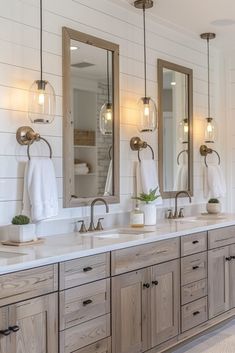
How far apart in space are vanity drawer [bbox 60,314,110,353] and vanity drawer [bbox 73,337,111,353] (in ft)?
0.07

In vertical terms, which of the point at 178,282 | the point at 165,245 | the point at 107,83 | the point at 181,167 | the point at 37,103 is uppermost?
the point at 107,83

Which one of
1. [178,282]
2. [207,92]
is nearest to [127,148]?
[178,282]

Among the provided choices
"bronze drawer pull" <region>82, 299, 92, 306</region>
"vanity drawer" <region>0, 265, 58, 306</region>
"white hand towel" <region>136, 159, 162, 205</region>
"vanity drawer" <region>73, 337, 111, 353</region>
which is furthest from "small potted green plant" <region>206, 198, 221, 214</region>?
"vanity drawer" <region>0, 265, 58, 306</region>

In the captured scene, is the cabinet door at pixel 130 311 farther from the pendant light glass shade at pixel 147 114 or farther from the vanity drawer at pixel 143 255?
the pendant light glass shade at pixel 147 114

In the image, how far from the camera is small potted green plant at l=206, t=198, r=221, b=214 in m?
4.53

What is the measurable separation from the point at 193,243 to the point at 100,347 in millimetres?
1158

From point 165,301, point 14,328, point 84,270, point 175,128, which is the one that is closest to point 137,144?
point 175,128

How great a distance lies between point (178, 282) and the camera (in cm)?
339

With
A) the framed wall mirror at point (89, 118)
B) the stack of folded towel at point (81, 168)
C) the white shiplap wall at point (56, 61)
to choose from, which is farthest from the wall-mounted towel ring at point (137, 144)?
the stack of folded towel at point (81, 168)

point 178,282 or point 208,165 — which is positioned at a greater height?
point 208,165

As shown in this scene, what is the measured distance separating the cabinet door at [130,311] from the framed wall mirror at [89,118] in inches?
28.4

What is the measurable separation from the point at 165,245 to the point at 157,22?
6.57 feet

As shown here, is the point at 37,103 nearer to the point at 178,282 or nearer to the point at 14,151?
the point at 14,151

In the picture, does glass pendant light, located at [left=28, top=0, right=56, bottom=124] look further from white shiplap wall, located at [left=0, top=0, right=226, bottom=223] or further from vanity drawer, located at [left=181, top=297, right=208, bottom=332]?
vanity drawer, located at [left=181, top=297, right=208, bottom=332]
